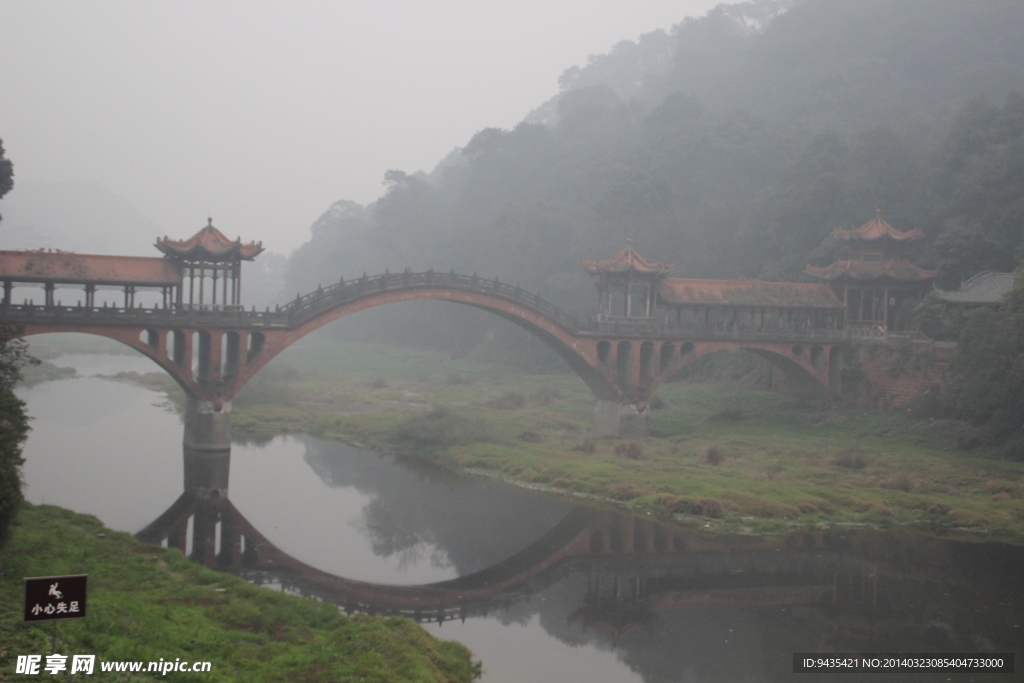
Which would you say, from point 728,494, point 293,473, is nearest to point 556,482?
point 728,494

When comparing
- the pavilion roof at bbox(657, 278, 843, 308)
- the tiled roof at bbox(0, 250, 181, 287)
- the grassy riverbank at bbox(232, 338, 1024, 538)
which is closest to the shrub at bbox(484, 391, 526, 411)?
the grassy riverbank at bbox(232, 338, 1024, 538)

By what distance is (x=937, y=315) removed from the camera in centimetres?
3909

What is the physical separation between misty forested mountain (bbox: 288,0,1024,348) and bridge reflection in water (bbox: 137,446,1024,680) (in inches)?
1105

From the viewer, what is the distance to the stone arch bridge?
3136cm

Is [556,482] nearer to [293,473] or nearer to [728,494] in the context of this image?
[728,494]

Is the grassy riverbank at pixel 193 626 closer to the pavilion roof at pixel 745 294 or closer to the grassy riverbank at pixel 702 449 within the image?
the grassy riverbank at pixel 702 449

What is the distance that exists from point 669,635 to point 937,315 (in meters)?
27.8

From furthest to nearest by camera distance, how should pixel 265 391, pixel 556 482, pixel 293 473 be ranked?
pixel 265 391 → pixel 293 473 → pixel 556 482

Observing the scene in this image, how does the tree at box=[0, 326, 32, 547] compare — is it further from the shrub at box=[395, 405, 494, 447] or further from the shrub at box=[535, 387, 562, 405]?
the shrub at box=[535, 387, 562, 405]

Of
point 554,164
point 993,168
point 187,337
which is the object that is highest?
point 554,164

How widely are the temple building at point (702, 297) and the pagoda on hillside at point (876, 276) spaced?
0.87 meters

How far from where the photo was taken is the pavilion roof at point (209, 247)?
32594mm

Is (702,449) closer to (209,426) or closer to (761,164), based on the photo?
(209,426)

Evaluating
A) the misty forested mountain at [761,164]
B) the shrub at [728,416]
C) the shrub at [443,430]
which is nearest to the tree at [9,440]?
the shrub at [443,430]
